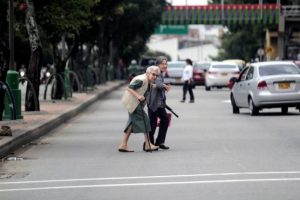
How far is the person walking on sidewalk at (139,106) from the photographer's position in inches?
707

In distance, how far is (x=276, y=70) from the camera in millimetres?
28422

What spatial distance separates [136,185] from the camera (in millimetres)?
12828

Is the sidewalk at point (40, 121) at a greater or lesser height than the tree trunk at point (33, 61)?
lesser

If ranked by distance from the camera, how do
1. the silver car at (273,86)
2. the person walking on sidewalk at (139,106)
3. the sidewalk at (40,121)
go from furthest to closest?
the silver car at (273,86), the sidewalk at (40,121), the person walking on sidewalk at (139,106)

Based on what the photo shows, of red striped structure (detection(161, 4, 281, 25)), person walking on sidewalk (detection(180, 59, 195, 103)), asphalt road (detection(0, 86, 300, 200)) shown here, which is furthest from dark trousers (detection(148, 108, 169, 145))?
red striped structure (detection(161, 4, 281, 25))

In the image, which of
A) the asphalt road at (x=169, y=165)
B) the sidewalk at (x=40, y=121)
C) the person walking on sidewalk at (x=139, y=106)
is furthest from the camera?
the sidewalk at (x=40, y=121)

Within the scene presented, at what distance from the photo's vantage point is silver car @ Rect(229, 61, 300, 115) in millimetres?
27969

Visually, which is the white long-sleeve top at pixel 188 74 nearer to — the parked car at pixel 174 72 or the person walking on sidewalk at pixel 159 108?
the person walking on sidewalk at pixel 159 108

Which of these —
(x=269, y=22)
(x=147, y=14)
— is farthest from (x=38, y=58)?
(x=269, y=22)

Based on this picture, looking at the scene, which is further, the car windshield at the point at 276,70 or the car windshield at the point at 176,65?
the car windshield at the point at 176,65

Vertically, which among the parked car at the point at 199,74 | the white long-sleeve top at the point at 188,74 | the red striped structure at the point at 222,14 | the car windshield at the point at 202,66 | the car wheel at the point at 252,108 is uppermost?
the red striped structure at the point at 222,14

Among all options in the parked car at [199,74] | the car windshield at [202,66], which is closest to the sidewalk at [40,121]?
the parked car at [199,74]

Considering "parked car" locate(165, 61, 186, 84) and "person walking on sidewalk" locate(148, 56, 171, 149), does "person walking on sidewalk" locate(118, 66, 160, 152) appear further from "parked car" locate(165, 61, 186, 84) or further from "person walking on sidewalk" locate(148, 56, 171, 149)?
"parked car" locate(165, 61, 186, 84)

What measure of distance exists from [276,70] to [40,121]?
7.56m
